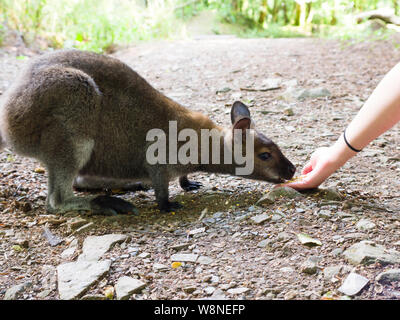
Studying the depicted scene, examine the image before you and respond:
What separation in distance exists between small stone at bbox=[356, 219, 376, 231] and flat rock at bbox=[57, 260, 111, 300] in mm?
1635

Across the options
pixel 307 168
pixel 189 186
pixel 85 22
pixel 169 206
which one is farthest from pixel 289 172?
pixel 85 22

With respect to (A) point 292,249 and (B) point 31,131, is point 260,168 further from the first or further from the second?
(B) point 31,131

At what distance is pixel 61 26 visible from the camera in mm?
10891

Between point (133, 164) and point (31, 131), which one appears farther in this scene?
point (133, 164)

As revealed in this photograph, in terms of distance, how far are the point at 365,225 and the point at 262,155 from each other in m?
1.31

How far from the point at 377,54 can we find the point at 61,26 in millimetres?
7497

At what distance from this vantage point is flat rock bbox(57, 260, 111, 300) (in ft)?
7.89

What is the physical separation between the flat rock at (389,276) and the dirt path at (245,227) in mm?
24

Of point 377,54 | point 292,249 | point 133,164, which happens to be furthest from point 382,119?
point 377,54

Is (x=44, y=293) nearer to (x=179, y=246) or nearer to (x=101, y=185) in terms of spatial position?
(x=179, y=246)

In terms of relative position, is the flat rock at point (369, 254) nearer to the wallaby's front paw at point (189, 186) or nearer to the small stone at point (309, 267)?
the small stone at point (309, 267)

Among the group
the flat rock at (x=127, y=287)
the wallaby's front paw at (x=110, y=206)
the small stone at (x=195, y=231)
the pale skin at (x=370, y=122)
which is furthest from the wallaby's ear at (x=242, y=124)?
the flat rock at (x=127, y=287)
